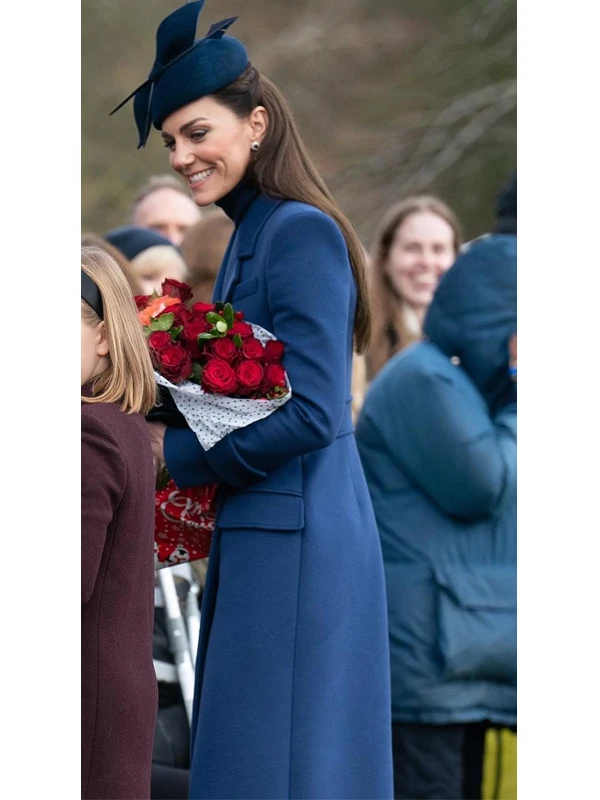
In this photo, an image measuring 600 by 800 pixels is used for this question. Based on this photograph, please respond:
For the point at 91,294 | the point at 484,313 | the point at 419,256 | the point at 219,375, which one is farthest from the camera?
the point at 419,256

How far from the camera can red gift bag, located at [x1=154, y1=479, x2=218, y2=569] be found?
3.04 metres

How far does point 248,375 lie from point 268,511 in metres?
0.30

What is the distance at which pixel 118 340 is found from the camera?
2.63 metres

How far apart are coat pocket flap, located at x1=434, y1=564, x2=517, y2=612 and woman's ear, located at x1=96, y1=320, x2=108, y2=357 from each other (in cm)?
153

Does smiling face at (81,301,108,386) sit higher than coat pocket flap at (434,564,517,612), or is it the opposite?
smiling face at (81,301,108,386)

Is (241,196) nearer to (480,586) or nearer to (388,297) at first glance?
(480,586)

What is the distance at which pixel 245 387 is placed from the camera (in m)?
2.83

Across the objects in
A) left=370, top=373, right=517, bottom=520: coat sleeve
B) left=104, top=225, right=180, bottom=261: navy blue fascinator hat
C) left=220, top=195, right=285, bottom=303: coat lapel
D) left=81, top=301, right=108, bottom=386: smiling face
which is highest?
left=104, top=225, right=180, bottom=261: navy blue fascinator hat

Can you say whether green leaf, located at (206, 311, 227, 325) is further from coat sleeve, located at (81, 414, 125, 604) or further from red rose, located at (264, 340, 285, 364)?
coat sleeve, located at (81, 414, 125, 604)

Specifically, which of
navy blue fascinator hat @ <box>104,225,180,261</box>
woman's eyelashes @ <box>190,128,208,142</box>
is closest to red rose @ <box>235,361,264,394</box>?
woman's eyelashes @ <box>190,128,208,142</box>

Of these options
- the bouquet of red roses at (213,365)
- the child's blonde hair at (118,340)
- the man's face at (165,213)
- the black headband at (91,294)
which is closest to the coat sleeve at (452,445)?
the bouquet of red roses at (213,365)

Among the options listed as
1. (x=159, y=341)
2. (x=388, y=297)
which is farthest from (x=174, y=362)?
(x=388, y=297)

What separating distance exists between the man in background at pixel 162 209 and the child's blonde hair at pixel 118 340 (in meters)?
2.73
